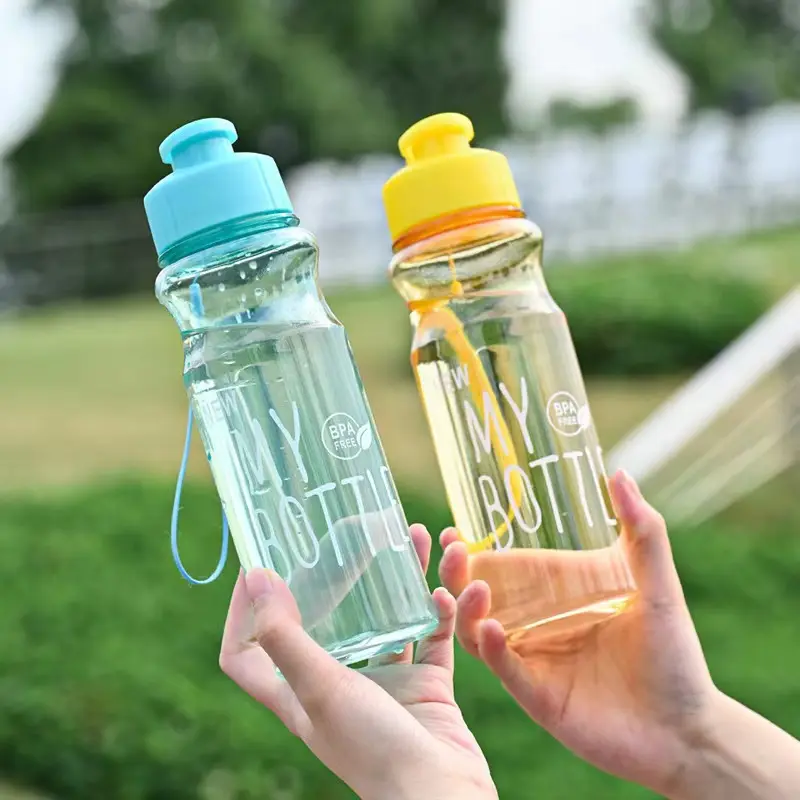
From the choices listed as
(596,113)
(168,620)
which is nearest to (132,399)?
(168,620)

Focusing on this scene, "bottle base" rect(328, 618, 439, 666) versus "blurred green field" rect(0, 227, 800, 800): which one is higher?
"bottle base" rect(328, 618, 439, 666)

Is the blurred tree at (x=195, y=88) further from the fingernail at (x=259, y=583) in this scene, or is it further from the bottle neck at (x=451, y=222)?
the fingernail at (x=259, y=583)

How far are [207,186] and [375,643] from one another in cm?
43

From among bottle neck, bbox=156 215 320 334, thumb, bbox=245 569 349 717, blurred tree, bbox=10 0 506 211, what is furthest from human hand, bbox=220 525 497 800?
blurred tree, bbox=10 0 506 211

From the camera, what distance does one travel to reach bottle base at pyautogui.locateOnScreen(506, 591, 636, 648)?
108 cm

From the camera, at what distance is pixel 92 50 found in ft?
50.3

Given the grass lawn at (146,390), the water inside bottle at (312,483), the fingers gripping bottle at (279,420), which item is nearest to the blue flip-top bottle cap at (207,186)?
the fingers gripping bottle at (279,420)

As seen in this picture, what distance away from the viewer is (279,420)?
97cm

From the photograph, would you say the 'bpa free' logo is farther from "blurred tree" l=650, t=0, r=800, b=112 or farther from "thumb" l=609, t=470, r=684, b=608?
"blurred tree" l=650, t=0, r=800, b=112

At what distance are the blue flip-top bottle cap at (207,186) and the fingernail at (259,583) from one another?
0.30m

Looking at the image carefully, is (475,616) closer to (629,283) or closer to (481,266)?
(481,266)

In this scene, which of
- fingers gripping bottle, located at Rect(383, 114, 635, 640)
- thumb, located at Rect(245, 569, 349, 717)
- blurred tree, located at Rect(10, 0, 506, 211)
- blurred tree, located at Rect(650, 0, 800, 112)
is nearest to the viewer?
thumb, located at Rect(245, 569, 349, 717)

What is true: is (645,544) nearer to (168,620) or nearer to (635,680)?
(635,680)

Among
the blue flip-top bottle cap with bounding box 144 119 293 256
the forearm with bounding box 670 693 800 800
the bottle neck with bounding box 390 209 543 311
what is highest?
the blue flip-top bottle cap with bounding box 144 119 293 256
